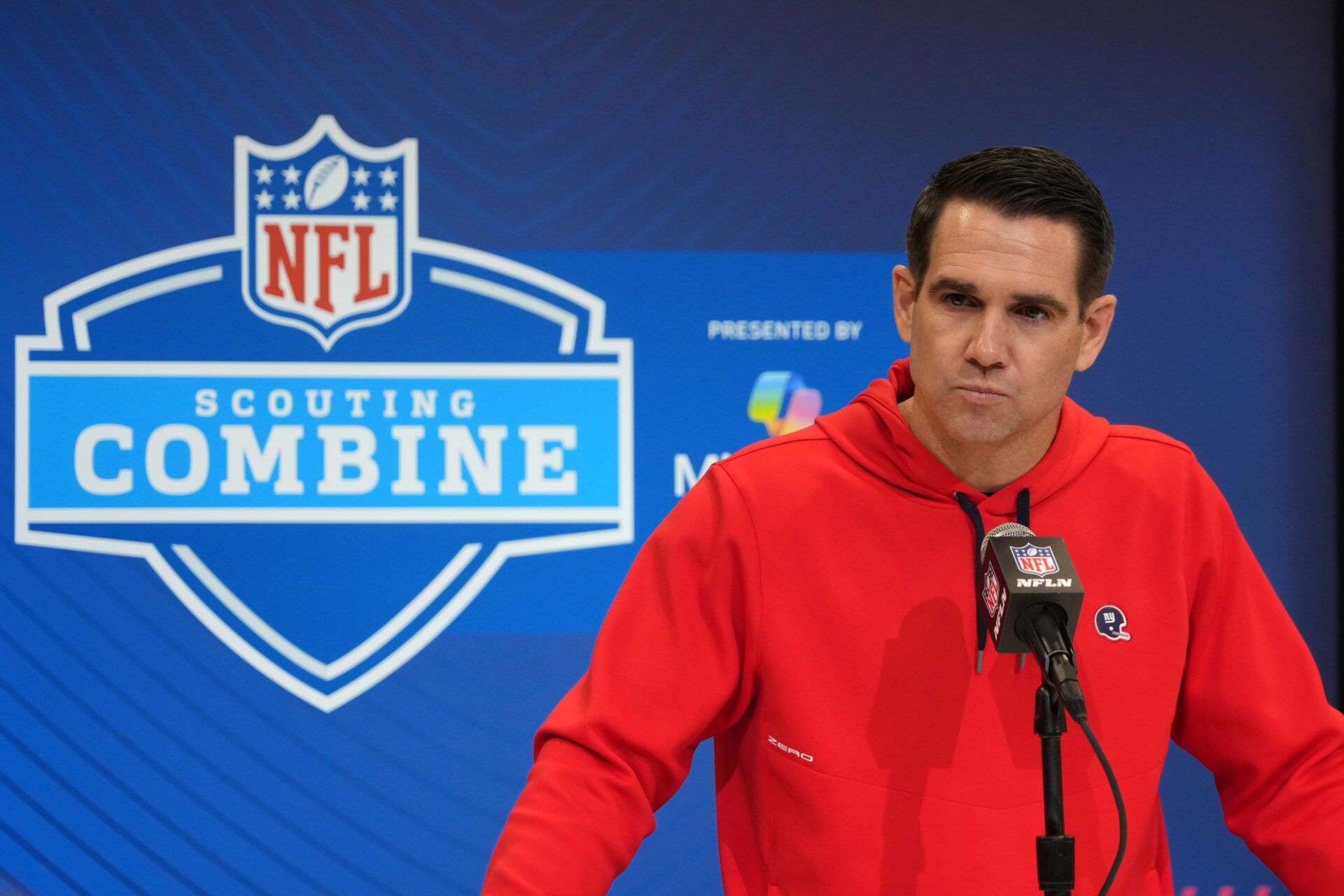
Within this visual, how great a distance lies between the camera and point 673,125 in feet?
8.45

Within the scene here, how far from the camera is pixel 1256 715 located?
130 cm

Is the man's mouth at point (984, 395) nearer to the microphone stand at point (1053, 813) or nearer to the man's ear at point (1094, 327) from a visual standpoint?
the man's ear at point (1094, 327)

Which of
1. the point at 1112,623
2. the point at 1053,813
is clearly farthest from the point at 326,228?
the point at 1053,813

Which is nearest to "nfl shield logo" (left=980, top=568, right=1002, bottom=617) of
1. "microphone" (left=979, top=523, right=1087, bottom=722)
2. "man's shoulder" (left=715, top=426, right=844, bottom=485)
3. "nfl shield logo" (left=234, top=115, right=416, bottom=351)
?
"microphone" (left=979, top=523, right=1087, bottom=722)

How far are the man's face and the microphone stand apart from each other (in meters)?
0.40

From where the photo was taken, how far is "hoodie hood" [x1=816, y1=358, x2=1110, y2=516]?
1.34 meters

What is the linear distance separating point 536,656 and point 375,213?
100cm

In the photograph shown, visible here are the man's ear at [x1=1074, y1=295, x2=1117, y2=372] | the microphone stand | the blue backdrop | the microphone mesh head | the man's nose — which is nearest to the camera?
the microphone stand

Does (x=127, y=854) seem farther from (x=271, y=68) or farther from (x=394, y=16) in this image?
(x=394, y=16)

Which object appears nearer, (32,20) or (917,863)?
(917,863)

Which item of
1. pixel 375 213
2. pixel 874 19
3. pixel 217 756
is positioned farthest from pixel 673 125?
pixel 217 756

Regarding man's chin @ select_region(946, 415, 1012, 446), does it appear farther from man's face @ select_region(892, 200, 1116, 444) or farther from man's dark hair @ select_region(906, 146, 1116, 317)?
man's dark hair @ select_region(906, 146, 1116, 317)

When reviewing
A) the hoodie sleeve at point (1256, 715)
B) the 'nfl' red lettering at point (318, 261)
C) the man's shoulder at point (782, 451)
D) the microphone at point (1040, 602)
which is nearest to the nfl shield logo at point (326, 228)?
the 'nfl' red lettering at point (318, 261)

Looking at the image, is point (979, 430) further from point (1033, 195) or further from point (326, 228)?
point (326, 228)
